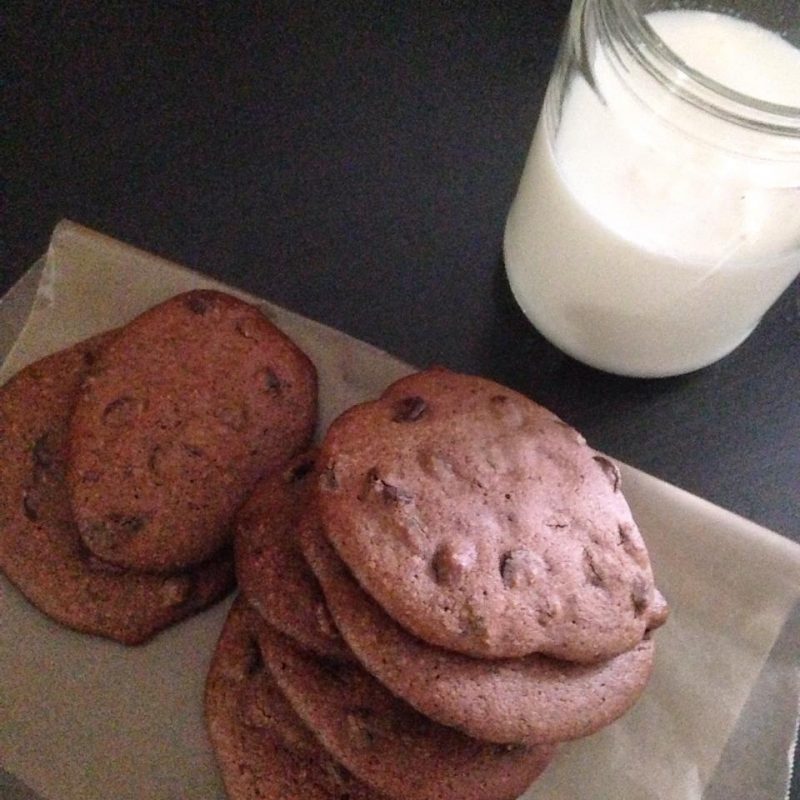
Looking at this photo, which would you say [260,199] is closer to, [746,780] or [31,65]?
[31,65]

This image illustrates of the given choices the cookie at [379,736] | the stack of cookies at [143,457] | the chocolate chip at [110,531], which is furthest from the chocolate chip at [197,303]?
the cookie at [379,736]

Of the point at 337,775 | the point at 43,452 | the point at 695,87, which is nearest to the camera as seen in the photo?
the point at 695,87

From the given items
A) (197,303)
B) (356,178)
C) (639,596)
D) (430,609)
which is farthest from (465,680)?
(356,178)

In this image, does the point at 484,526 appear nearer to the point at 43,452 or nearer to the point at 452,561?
the point at 452,561

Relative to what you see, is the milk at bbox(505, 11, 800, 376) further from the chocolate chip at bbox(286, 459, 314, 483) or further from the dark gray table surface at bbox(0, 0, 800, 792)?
the chocolate chip at bbox(286, 459, 314, 483)

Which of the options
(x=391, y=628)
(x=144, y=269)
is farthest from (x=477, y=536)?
(x=144, y=269)

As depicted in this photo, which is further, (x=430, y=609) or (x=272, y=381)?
(x=272, y=381)
